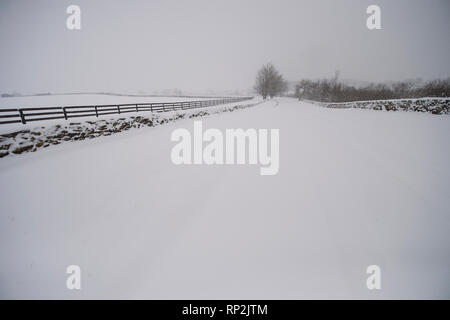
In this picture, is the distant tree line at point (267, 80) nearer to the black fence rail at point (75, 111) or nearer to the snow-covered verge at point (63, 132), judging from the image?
the black fence rail at point (75, 111)

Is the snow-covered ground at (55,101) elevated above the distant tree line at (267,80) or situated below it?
below

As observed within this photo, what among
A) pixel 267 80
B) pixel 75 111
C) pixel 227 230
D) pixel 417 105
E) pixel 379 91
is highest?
pixel 267 80

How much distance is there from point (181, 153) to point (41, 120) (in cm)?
694

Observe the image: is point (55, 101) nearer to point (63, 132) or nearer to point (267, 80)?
point (63, 132)

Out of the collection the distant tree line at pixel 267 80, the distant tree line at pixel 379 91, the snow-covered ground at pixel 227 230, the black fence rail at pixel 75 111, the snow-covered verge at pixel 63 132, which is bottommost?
the snow-covered ground at pixel 227 230

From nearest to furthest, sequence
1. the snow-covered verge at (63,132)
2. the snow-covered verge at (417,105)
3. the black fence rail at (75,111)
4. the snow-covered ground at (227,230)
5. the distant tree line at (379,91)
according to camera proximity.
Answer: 1. the snow-covered ground at (227,230)
2. the snow-covered verge at (63,132)
3. the black fence rail at (75,111)
4. the snow-covered verge at (417,105)
5. the distant tree line at (379,91)

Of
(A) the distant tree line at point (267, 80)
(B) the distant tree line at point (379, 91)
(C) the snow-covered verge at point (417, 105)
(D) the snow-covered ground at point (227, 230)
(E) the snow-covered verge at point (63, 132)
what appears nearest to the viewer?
(D) the snow-covered ground at point (227, 230)

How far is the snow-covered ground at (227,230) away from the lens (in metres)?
2.69

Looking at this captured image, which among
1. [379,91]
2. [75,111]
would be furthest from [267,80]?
[75,111]

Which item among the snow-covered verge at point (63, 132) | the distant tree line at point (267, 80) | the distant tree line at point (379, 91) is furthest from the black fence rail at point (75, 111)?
the distant tree line at point (267, 80)

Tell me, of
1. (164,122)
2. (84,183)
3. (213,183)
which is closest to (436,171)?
(213,183)

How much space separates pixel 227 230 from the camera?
3373 mm

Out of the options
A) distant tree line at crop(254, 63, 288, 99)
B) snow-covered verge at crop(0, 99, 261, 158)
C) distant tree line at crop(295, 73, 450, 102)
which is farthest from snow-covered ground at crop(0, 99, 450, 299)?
distant tree line at crop(254, 63, 288, 99)

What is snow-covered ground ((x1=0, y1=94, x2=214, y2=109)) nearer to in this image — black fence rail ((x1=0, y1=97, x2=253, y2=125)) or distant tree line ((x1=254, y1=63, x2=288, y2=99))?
black fence rail ((x1=0, y1=97, x2=253, y2=125))
